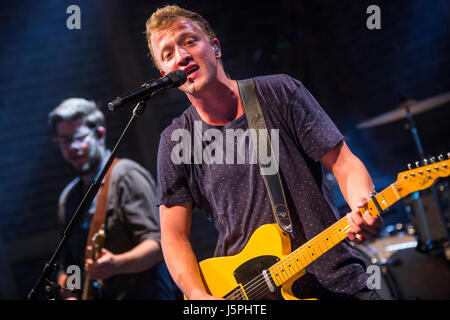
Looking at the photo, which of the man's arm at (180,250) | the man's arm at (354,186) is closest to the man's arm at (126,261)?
the man's arm at (180,250)

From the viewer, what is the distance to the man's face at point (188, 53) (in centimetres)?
217

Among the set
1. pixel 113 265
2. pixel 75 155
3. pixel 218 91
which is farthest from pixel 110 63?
pixel 218 91

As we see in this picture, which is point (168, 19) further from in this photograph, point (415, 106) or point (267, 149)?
point (415, 106)

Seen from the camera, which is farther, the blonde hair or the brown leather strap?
the brown leather strap

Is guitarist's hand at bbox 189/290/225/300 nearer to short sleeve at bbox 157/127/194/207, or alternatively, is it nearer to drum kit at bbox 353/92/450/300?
short sleeve at bbox 157/127/194/207

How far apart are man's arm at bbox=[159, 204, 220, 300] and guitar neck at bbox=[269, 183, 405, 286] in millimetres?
382

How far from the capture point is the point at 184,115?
2.41 meters

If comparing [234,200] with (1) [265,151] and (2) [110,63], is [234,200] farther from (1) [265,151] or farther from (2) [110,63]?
(2) [110,63]

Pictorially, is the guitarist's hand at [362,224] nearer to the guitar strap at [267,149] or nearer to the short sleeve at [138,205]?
the guitar strap at [267,149]

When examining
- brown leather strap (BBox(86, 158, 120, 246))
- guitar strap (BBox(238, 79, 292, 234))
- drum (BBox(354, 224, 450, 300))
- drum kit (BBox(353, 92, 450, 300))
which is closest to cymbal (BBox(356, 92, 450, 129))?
drum kit (BBox(353, 92, 450, 300))

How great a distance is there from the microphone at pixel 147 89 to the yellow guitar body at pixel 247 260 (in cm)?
75

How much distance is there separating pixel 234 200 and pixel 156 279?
131 centimetres

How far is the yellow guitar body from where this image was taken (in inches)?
77.5

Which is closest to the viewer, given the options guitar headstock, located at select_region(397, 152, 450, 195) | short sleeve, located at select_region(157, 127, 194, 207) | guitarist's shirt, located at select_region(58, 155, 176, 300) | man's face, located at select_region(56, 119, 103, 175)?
guitar headstock, located at select_region(397, 152, 450, 195)
